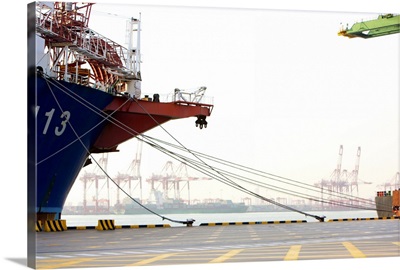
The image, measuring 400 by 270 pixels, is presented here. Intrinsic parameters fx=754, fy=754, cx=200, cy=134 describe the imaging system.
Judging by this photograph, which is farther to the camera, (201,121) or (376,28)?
(201,121)

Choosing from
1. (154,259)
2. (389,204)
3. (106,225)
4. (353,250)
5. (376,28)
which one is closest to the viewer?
(154,259)

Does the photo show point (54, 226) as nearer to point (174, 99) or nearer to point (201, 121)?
point (174, 99)

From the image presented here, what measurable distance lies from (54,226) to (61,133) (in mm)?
2916

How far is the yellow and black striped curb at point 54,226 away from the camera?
834 inches

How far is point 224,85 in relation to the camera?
1838 centimetres

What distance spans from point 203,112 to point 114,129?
4683 millimetres

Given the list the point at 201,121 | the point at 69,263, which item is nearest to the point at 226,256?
the point at 69,263

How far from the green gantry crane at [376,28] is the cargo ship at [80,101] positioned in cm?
399

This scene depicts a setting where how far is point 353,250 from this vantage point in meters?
16.7

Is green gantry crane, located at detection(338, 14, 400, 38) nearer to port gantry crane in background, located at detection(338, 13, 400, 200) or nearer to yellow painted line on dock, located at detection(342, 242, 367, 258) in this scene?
port gantry crane in background, located at detection(338, 13, 400, 200)

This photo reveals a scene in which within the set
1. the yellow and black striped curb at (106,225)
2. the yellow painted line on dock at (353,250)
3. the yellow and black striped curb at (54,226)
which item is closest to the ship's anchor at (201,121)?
the yellow painted line on dock at (353,250)

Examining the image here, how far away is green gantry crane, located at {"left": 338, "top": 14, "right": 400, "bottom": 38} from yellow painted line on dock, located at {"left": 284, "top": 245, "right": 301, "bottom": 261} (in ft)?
17.3

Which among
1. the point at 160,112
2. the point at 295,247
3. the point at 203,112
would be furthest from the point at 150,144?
the point at 295,247

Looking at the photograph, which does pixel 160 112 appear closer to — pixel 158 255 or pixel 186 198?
pixel 186 198
